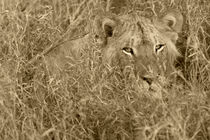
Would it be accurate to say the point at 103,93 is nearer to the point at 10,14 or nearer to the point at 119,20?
the point at 119,20

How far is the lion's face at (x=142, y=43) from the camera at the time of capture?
4500 mm

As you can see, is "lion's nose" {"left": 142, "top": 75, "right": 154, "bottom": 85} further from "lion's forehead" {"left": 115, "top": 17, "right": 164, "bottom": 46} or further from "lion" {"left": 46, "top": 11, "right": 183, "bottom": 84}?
"lion's forehead" {"left": 115, "top": 17, "right": 164, "bottom": 46}

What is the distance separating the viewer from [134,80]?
170 inches

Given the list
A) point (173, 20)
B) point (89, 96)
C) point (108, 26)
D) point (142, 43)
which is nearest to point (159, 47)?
point (142, 43)

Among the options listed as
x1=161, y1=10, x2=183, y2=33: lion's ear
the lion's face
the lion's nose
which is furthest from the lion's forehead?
the lion's nose

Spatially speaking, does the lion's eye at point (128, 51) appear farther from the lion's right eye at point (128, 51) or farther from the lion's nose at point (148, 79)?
the lion's nose at point (148, 79)

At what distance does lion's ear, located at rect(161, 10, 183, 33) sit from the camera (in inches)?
194

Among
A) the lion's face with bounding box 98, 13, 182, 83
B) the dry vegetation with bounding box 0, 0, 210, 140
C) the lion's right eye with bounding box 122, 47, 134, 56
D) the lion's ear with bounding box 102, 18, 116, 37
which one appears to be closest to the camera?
the dry vegetation with bounding box 0, 0, 210, 140

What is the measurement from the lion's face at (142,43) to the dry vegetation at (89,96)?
144 millimetres

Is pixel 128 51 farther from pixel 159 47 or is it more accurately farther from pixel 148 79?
pixel 148 79

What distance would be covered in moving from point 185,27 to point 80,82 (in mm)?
1573

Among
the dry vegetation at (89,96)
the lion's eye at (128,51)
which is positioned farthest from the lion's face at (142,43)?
the dry vegetation at (89,96)

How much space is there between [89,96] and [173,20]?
1255 mm

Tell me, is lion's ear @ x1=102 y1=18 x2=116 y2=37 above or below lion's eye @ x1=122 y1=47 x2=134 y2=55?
above
